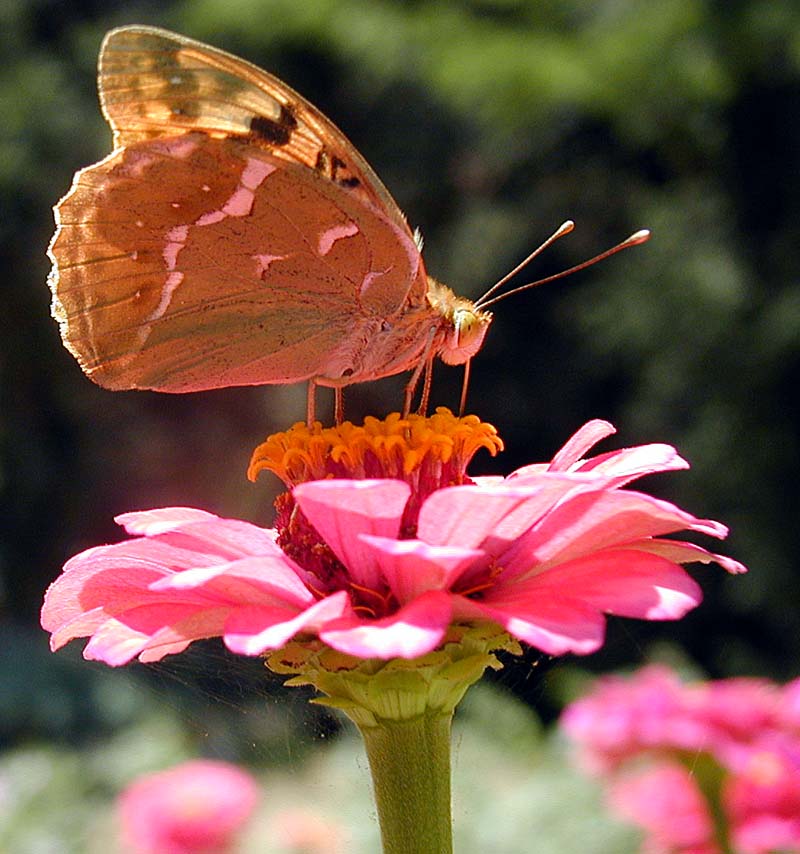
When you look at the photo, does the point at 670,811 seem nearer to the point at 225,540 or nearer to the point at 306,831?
the point at 225,540

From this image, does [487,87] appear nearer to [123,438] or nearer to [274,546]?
[123,438]

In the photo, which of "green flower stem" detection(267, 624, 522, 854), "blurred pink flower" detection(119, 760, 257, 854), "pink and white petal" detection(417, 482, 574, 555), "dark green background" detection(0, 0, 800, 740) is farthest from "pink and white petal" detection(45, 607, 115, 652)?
"dark green background" detection(0, 0, 800, 740)

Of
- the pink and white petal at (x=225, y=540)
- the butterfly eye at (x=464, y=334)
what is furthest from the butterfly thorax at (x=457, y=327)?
the pink and white petal at (x=225, y=540)

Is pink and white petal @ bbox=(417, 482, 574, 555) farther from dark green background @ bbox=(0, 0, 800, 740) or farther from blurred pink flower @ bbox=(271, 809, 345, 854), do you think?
dark green background @ bbox=(0, 0, 800, 740)

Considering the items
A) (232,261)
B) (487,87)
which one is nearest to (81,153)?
(487,87)

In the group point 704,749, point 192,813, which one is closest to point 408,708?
point 704,749

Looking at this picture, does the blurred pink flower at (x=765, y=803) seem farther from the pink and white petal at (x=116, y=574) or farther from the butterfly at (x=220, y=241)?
the pink and white petal at (x=116, y=574)
